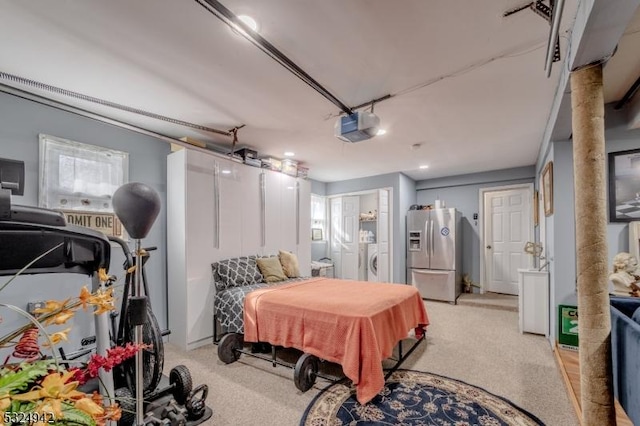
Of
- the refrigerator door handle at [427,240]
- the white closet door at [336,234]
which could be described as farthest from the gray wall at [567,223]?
the white closet door at [336,234]

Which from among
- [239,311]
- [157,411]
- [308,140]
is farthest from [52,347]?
[308,140]

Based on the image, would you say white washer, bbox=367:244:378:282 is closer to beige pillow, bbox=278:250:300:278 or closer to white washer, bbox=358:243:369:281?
white washer, bbox=358:243:369:281

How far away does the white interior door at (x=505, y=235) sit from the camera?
571cm

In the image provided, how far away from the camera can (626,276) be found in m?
2.40

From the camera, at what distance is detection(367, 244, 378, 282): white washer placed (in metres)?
6.52

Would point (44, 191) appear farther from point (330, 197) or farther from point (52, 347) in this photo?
point (330, 197)

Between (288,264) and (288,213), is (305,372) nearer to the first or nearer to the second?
(288,264)

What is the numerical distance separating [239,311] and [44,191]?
211 cm

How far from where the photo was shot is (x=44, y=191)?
2617 millimetres

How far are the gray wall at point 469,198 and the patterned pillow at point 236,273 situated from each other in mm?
4529

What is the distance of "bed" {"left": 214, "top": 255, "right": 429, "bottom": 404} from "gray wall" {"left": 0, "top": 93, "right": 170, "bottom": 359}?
3.18 feet

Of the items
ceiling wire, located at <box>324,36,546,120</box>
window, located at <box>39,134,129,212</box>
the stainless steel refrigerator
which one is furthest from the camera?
the stainless steel refrigerator

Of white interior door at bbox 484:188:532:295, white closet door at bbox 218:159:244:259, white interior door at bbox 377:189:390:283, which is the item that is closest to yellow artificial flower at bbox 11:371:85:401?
white closet door at bbox 218:159:244:259

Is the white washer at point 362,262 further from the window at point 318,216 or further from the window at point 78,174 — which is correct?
the window at point 78,174
